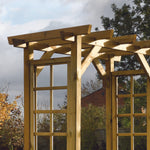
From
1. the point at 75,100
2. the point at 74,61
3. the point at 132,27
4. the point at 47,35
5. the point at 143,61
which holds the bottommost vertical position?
the point at 75,100

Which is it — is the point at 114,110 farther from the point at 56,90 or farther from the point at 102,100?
the point at 102,100

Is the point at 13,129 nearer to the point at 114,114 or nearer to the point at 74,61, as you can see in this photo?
the point at 114,114

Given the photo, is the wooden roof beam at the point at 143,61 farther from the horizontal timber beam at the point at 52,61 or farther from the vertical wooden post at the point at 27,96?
the vertical wooden post at the point at 27,96

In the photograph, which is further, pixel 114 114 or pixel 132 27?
pixel 132 27

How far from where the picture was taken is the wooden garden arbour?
4.74 meters

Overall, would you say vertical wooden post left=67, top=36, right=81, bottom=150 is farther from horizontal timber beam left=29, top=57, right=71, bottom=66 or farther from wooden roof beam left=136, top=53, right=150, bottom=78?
wooden roof beam left=136, top=53, right=150, bottom=78

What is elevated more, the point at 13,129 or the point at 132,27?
the point at 132,27

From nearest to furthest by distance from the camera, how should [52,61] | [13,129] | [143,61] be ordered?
[52,61] < [143,61] < [13,129]

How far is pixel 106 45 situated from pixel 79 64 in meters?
0.99

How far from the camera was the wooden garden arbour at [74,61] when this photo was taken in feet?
15.6

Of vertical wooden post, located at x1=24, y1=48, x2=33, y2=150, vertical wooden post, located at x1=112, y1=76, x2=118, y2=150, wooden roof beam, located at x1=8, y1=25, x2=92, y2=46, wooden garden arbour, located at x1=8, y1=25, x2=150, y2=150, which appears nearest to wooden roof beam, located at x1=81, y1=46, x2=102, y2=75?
wooden garden arbour, located at x1=8, y1=25, x2=150, y2=150

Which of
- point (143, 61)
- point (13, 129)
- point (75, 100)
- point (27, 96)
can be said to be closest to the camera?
point (75, 100)

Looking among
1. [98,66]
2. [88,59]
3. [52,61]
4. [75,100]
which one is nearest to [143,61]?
[98,66]

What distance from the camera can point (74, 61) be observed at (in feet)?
15.7
